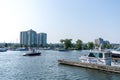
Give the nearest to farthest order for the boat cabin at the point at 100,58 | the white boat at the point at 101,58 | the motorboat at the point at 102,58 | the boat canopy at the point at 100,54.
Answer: the motorboat at the point at 102,58 < the white boat at the point at 101,58 < the boat cabin at the point at 100,58 < the boat canopy at the point at 100,54

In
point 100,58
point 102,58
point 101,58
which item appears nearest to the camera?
point 102,58

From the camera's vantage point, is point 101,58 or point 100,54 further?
point 100,54

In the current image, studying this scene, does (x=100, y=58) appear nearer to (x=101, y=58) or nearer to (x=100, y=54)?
(x=101, y=58)

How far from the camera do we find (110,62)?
50.4 m

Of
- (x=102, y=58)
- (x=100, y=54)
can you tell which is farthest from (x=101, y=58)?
(x=100, y=54)

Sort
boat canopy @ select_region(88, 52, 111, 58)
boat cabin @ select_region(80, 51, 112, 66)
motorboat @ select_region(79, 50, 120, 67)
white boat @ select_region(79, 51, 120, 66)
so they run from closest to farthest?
motorboat @ select_region(79, 50, 120, 67) → white boat @ select_region(79, 51, 120, 66) → boat cabin @ select_region(80, 51, 112, 66) → boat canopy @ select_region(88, 52, 111, 58)

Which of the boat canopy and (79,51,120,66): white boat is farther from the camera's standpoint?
the boat canopy

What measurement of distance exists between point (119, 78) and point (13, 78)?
17047 mm

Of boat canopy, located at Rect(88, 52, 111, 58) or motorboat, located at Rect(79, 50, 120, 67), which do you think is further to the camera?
boat canopy, located at Rect(88, 52, 111, 58)

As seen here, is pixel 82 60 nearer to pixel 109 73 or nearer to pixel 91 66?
pixel 91 66

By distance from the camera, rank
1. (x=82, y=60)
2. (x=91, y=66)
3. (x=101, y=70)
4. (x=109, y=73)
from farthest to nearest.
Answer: (x=82, y=60)
(x=91, y=66)
(x=101, y=70)
(x=109, y=73)

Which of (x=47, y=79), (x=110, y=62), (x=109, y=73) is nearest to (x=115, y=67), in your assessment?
(x=109, y=73)

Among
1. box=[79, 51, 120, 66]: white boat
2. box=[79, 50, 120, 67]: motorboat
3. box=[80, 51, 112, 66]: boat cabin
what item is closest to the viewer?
box=[79, 50, 120, 67]: motorboat

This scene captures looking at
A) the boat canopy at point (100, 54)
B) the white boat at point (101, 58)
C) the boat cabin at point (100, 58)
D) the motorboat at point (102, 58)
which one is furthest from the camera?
the boat canopy at point (100, 54)
